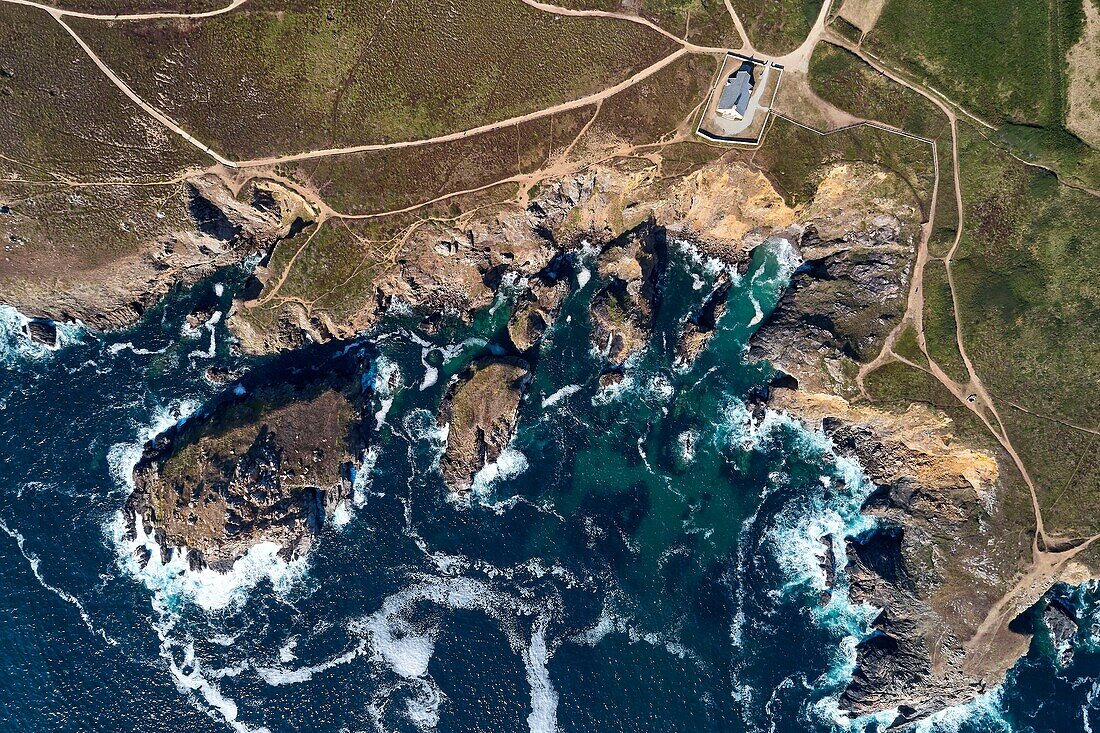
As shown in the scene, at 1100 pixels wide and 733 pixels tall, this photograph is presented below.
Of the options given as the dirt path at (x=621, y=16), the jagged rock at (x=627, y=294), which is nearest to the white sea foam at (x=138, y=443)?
the jagged rock at (x=627, y=294)

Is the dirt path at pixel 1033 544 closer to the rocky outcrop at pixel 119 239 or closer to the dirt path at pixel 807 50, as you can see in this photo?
the dirt path at pixel 807 50

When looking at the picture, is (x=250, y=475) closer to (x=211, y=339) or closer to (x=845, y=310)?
(x=211, y=339)

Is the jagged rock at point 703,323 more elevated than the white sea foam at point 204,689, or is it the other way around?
the jagged rock at point 703,323

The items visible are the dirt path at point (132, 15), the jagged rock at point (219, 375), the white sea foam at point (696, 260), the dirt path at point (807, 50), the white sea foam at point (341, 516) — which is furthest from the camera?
the white sea foam at point (696, 260)

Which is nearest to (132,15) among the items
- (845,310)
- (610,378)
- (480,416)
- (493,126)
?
(493,126)

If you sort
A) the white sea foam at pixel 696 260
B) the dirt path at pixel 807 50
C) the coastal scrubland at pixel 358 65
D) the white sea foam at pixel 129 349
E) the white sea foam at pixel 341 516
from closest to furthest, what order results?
1. the coastal scrubland at pixel 358 65
2. the dirt path at pixel 807 50
3. the white sea foam at pixel 341 516
4. the white sea foam at pixel 129 349
5. the white sea foam at pixel 696 260

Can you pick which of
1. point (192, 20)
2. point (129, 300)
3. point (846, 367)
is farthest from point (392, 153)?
point (846, 367)

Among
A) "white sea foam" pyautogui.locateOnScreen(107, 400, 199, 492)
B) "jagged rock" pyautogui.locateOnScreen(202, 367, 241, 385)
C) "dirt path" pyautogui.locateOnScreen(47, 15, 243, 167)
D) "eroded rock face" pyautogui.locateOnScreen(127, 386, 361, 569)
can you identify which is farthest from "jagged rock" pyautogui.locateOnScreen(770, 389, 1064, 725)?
"dirt path" pyautogui.locateOnScreen(47, 15, 243, 167)

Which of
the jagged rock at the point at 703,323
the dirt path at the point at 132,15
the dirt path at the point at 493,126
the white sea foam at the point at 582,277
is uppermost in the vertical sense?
the dirt path at the point at 132,15
